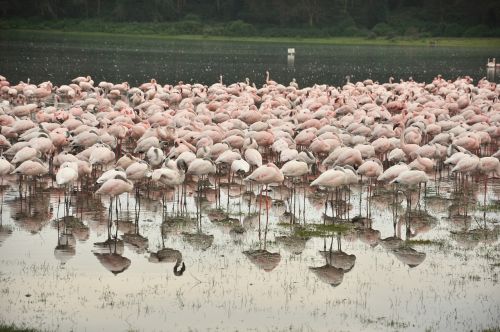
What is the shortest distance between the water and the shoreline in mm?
2125

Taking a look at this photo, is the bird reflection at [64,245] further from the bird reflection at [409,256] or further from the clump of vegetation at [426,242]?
the clump of vegetation at [426,242]

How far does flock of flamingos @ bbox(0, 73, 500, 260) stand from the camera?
1484cm

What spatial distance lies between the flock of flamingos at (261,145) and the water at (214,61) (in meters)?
17.6

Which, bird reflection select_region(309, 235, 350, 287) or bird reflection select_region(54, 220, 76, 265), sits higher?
bird reflection select_region(54, 220, 76, 265)

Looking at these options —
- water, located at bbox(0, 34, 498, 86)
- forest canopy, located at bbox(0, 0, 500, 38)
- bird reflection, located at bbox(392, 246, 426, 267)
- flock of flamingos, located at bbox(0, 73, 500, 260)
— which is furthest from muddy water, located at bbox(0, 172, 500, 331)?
forest canopy, located at bbox(0, 0, 500, 38)

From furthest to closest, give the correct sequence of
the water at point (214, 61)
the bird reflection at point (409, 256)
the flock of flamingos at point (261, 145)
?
1. the water at point (214, 61)
2. the flock of flamingos at point (261, 145)
3. the bird reflection at point (409, 256)

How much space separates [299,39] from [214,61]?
32143mm

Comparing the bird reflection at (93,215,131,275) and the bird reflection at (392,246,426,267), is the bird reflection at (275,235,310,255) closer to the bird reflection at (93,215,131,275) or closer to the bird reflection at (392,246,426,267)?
the bird reflection at (392,246,426,267)

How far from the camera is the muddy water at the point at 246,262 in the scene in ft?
33.1

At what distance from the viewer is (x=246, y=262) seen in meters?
12.2

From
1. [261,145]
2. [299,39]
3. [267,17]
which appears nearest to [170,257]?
[261,145]

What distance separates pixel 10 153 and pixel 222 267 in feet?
20.2

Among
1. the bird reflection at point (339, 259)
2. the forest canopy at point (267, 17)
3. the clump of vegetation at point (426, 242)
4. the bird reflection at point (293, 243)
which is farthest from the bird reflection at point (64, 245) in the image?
the forest canopy at point (267, 17)

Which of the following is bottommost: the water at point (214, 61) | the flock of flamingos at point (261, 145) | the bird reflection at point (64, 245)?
the water at point (214, 61)
